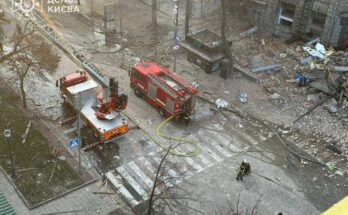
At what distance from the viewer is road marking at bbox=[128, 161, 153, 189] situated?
26172 mm

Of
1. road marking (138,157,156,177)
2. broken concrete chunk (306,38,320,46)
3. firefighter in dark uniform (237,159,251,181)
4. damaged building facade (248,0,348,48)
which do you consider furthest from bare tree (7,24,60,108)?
broken concrete chunk (306,38,320,46)

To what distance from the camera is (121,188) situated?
25766mm

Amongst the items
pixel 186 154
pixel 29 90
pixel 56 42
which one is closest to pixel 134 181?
pixel 186 154

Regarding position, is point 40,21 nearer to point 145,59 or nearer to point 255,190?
point 145,59

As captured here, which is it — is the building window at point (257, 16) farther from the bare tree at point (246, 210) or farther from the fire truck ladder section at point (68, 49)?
the bare tree at point (246, 210)

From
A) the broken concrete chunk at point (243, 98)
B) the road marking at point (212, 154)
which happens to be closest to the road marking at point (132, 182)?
the road marking at point (212, 154)

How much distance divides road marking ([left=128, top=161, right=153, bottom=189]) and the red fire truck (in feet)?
15.7

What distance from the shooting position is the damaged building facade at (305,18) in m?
37.2

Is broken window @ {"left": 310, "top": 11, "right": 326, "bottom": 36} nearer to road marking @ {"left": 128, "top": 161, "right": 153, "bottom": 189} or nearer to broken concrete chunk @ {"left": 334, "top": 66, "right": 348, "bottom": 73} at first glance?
broken concrete chunk @ {"left": 334, "top": 66, "right": 348, "bottom": 73}

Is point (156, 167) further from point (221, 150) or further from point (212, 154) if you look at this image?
point (221, 150)

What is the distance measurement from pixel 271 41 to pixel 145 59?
11.1m

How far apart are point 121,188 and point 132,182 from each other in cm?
76

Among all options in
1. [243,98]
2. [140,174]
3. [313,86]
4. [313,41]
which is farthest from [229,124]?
[313,41]

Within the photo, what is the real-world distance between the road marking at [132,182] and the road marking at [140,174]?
0.46 m
